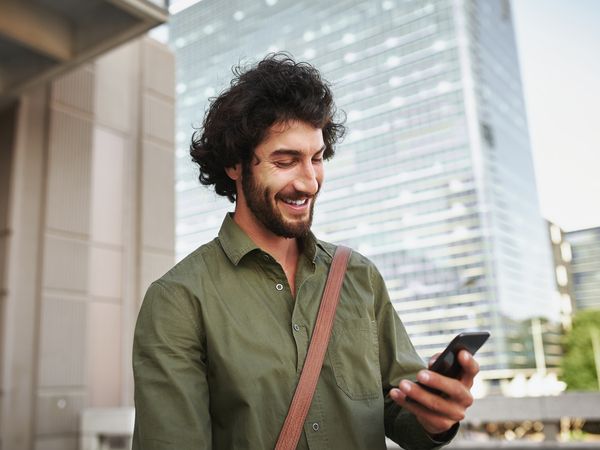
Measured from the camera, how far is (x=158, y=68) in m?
7.20

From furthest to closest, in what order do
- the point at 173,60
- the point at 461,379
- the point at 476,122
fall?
the point at 476,122 < the point at 173,60 < the point at 461,379

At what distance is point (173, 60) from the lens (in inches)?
294

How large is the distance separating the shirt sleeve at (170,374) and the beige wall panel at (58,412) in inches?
191

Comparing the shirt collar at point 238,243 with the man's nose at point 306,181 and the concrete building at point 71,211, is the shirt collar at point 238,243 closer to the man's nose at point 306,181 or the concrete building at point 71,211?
the man's nose at point 306,181

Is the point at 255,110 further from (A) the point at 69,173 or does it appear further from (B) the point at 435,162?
(B) the point at 435,162

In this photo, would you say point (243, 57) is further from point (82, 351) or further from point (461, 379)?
point (82, 351)

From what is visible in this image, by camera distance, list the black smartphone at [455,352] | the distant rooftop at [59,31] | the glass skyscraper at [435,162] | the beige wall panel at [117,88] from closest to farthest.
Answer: the black smartphone at [455,352]
the distant rooftop at [59,31]
the beige wall panel at [117,88]
the glass skyscraper at [435,162]

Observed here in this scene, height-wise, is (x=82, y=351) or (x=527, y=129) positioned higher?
(x=527, y=129)

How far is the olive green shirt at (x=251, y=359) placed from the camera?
0.99m

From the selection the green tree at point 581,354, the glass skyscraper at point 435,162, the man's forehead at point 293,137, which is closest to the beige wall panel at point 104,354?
the man's forehead at point 293,137

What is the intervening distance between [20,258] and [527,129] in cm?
5368

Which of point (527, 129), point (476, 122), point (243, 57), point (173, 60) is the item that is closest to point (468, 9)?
point (476, 122)

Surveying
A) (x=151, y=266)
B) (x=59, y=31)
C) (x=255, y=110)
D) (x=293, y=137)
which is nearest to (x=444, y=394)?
(x=293, y=137)

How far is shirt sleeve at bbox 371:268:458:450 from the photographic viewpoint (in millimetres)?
1105
